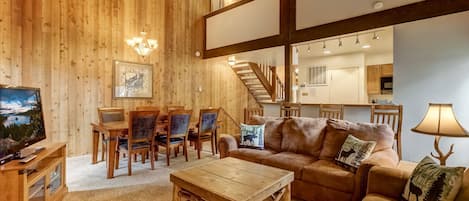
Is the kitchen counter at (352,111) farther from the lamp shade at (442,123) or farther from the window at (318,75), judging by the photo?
the window at (318,75)

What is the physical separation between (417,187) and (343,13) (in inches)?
134

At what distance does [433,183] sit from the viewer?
1565mm

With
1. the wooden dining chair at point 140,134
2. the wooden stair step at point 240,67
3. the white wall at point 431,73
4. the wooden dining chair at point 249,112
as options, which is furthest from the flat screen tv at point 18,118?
the wooden stair step at point 240,67

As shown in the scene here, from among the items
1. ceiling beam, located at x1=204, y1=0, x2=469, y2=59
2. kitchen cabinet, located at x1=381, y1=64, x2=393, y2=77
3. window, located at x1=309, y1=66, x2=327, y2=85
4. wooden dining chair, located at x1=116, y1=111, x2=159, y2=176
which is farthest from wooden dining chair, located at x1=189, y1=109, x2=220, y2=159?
kitchen cabinet, located at x1=381, y1=64, x2=393, y2=77

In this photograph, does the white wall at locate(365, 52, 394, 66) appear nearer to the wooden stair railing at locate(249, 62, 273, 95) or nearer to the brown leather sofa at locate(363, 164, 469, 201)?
the wooden stair railing at locate(249, 62, 273, 95)

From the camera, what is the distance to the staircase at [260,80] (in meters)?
7.55

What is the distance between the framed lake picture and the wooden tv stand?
104 inches

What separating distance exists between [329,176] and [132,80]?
4.56 metres

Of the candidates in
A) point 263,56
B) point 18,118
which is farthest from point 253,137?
point 263,56

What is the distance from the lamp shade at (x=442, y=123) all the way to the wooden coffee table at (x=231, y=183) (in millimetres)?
1291

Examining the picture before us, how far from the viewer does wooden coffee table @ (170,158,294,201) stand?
1.80 m

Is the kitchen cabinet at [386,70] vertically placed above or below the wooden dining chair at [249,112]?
above

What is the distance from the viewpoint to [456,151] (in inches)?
147

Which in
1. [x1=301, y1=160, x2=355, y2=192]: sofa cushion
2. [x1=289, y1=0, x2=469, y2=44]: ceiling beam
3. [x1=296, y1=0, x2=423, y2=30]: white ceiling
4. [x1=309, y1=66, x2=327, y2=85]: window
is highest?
[x1=296, y1=0, x2=423, y2=30]: white ceiling
